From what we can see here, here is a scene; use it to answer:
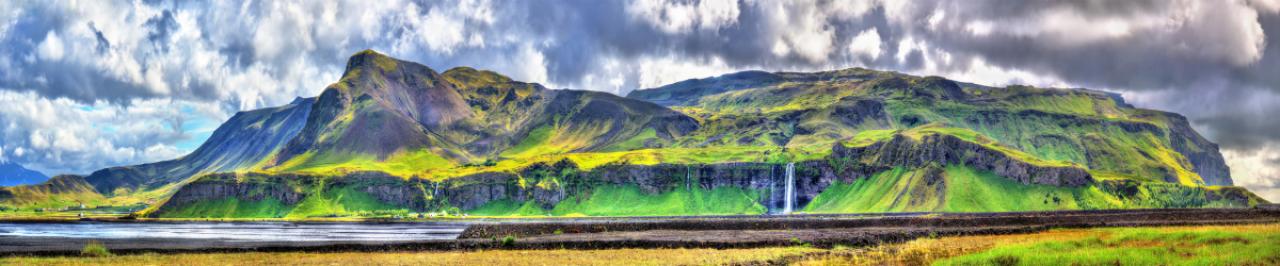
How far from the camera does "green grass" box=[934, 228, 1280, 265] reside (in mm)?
50312

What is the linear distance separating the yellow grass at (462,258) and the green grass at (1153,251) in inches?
756

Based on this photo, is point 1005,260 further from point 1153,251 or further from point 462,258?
point 462,258

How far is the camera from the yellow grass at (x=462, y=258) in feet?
236

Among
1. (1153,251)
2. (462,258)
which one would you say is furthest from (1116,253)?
(462,258)

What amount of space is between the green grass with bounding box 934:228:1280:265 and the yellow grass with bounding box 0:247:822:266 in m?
19.2

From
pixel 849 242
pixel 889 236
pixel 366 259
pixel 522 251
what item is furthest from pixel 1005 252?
pixel 366 259

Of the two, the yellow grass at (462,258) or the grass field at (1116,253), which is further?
the yellow grass at (462,258)

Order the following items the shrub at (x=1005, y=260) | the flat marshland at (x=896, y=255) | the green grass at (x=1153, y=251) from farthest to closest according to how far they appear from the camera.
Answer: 1. the shrub at (x=1005, y=260)
2. the flat marshland at (x=896, y=255)
3. the green grass at (x=1153, y=251)

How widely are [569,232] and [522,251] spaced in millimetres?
33735

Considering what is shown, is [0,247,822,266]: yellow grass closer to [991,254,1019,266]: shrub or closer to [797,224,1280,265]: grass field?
[797,224,1280,265]: grass field

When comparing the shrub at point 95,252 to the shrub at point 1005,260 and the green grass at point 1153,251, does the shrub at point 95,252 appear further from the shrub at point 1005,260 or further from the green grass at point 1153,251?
the shrub at point 1005,260

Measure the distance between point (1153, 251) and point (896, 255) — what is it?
705 inches

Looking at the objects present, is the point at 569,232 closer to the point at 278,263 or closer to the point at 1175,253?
the point at 278,263

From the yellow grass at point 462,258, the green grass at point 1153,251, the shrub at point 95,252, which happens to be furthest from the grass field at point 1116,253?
the shrub at point 95,252
